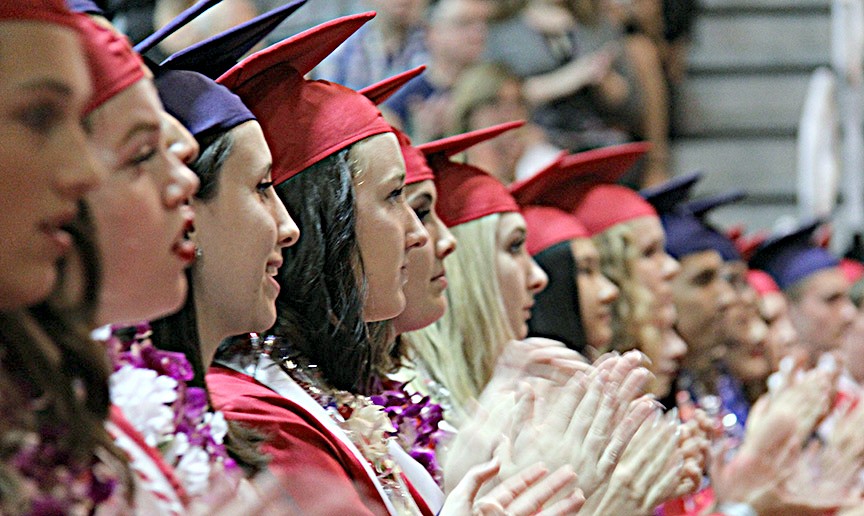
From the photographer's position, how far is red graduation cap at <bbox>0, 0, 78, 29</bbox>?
Result: 4.61ft

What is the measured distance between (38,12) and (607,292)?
269 centimetres

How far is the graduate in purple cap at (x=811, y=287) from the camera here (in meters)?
6.13

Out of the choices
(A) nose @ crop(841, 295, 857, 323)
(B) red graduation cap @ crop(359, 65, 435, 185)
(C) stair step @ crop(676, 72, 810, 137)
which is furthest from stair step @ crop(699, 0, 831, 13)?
(B) red graduation cap @ crop(359, 65, 435, 185)

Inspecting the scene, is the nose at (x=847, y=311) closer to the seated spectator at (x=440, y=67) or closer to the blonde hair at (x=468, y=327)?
the seated spectator at (x=440, y=67)

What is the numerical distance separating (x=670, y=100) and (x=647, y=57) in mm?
891

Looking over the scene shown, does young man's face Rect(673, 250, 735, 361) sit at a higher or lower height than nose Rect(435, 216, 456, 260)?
lower

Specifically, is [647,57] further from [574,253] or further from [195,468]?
[195,468]

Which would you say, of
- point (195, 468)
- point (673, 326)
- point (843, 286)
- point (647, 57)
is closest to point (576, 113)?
point (647, 57)

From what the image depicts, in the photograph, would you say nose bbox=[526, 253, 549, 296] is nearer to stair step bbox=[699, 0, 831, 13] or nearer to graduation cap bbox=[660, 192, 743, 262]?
graduation cap bbox=[660, 192, 743, 262]

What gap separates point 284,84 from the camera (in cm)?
266

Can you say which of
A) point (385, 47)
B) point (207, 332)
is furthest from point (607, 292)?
point (385, 47)

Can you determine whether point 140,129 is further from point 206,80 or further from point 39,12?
point 206,80

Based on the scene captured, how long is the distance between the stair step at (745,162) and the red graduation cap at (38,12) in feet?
27.4

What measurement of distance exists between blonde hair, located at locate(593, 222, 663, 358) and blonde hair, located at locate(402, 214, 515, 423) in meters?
0.81
